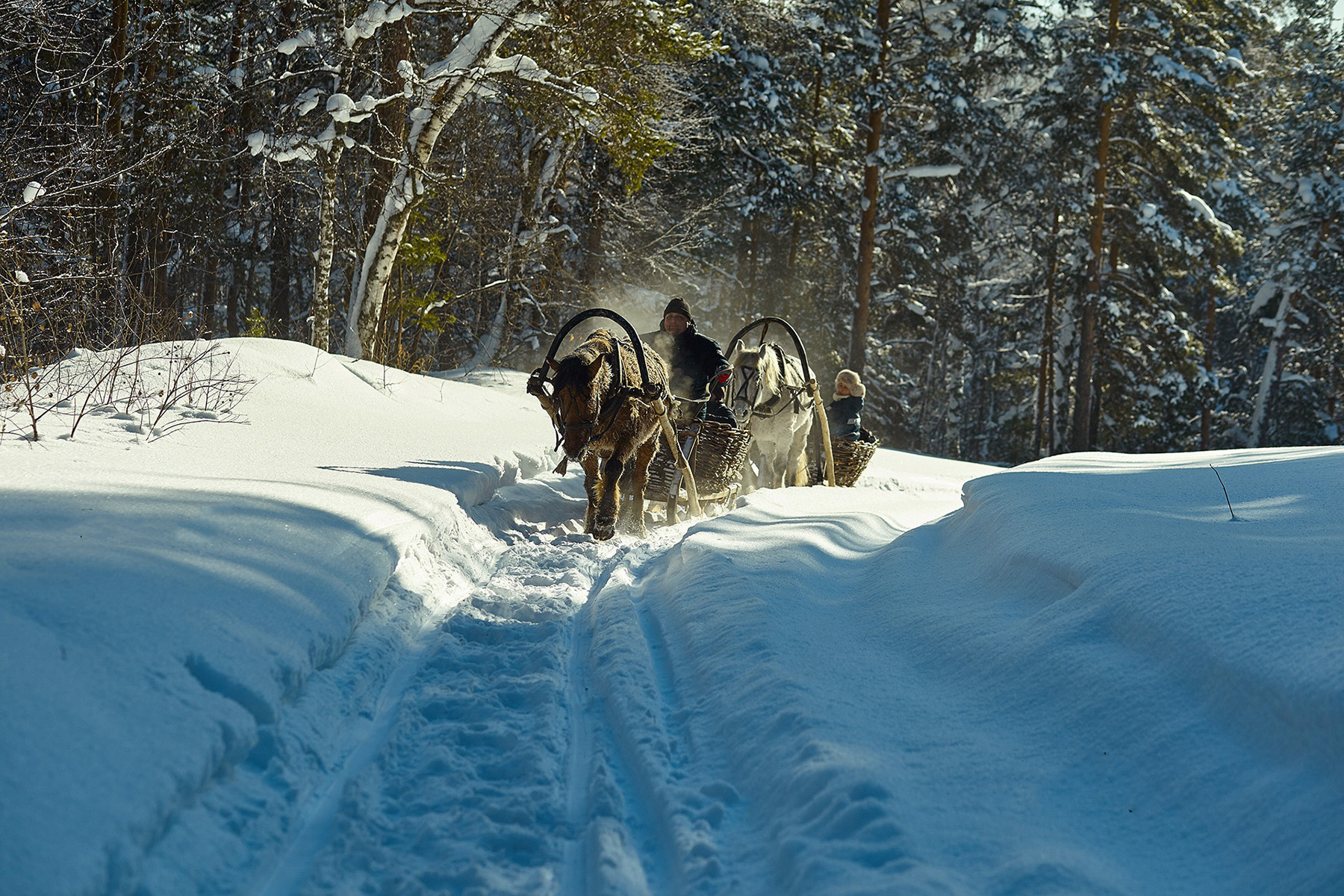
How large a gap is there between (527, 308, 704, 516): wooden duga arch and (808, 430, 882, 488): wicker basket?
9.37ft

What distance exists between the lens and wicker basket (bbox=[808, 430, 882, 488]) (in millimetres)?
10258

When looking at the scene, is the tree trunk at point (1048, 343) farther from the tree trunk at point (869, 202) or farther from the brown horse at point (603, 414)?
the brown horse at point (603, 414)

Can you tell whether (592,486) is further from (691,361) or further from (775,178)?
(775,178)

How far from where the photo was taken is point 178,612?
295 cm

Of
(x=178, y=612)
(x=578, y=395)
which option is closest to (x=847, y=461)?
(x=578, y=395)

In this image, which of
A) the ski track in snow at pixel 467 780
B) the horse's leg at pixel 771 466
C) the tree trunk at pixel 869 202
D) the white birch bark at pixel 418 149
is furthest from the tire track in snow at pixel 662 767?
the tree trunk at pixel 869 202

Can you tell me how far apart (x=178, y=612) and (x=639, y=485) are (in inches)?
180

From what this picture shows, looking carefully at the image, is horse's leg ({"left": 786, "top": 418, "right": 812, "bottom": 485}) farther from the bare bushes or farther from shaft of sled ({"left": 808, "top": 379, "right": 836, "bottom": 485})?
the bare bushes

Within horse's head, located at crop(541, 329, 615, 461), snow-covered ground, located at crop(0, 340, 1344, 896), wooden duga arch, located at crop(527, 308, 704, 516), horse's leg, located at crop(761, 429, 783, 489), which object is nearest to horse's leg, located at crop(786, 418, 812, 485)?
horse's leg, located at crop(761, 429, 783, 489)

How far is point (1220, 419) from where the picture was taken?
30.4m

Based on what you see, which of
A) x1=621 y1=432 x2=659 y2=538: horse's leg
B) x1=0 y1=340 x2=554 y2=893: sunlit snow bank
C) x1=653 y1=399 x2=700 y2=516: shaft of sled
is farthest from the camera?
x1=621 y1=432 x2=659 y2=538: horse's leg

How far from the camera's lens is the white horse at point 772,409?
8875mm

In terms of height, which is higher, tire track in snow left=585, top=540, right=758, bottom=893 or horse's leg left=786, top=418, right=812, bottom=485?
horse's leg left=786, top=418, right=812, bottom=485

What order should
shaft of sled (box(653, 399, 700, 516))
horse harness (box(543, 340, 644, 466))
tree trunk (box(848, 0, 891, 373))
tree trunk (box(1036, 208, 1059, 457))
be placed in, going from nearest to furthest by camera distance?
horse harness (box(543, 340, 644, 466)), shaft of sled (box(653, 399, 700, 516)), tree trunk (box(848, 0, 891, 373)), tree trunk (box(1036, 208, 1059, 457))
